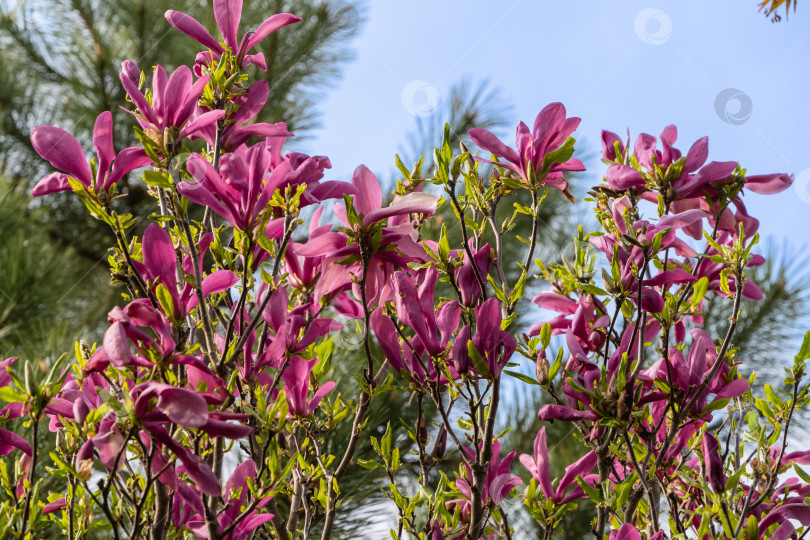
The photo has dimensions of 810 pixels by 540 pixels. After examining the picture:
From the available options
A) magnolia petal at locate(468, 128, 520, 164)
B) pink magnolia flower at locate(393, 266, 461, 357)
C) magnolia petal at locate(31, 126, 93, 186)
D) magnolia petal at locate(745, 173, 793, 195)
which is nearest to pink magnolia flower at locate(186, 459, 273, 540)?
pink magnolia flower at locate(393, 266, 461, 357)

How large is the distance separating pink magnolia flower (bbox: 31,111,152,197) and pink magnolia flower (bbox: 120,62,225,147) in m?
0.03

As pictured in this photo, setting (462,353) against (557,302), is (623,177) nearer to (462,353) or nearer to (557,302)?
(557,302)

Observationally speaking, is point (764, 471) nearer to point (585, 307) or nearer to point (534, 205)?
point (585, 307)

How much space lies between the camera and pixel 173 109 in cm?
68

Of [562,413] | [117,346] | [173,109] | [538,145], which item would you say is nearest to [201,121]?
[173,109]

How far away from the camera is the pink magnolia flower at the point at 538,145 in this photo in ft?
2.50

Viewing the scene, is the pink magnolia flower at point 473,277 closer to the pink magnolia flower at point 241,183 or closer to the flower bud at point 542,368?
the flower bud at point 542,368

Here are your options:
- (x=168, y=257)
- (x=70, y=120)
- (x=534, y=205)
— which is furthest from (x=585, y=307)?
(x=70, y=120)

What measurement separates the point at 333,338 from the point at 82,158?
31 centimetres

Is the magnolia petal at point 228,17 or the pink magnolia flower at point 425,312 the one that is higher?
the magnolia petal at point 228,17

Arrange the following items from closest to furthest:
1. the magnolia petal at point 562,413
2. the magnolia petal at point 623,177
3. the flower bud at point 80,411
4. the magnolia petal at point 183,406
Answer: the magnolia petal at point 183,406
the flower bud at point 80,411
the magnolia petal at point 562,413
the magnolia petal at point 623,177

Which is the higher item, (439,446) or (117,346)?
(117,346)

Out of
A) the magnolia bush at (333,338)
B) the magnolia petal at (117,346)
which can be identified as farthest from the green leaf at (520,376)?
the magnolia petal at (117,346)

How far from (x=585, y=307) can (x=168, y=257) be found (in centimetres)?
47
